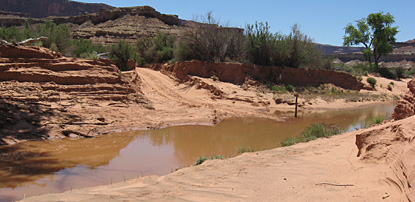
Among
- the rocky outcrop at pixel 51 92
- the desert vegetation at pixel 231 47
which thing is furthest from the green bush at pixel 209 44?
the rocky outcrop at pixel 51 92

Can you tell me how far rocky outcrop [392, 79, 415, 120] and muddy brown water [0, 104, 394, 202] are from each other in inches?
160

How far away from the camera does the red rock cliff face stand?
66000 mm

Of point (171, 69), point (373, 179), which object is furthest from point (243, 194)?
point (171, 69)

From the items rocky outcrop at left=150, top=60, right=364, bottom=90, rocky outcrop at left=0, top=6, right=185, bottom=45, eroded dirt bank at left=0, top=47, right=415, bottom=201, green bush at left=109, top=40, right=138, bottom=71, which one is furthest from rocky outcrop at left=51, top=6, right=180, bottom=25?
eroded dirt bank at left=0, top=47, right=415, bottom=201

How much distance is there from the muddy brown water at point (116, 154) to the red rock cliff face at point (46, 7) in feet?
233

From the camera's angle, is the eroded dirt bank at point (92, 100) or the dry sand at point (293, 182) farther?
the eroded dirt bank at point (92, 100)

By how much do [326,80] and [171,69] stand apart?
13570 mm

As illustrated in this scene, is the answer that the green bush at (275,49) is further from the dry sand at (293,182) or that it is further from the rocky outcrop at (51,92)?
the dry sand at (293,182)

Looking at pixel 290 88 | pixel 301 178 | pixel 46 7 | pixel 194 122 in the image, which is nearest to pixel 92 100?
pixel 194 122

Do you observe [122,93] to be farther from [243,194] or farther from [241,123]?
[243,194]

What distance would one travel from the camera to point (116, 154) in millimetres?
8898

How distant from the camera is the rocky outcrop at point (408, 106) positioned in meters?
6.60

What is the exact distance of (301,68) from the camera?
2416cm

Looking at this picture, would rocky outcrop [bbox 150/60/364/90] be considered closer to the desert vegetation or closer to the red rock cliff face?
the desert vegetation
